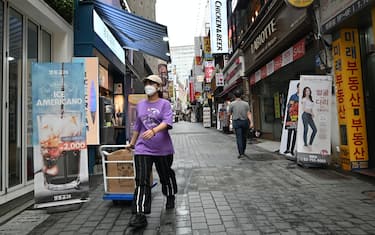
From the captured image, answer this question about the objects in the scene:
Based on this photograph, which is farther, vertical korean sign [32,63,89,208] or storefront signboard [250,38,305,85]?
storefront signboard [250,38,305,85]

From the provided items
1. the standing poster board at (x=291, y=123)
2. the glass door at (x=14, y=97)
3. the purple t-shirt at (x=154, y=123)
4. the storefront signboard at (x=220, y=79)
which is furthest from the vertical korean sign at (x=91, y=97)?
the storefront signboard at (x=220, y=79)

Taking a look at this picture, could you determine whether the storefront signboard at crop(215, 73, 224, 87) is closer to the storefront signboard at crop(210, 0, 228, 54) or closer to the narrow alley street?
the storefront signboard at crop(210, 0, 228, 54)

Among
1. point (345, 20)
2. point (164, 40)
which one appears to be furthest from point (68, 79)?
point (164, 40)

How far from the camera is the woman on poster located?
7031mm

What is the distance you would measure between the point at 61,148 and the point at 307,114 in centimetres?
514

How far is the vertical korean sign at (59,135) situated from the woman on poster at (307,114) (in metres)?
4.75

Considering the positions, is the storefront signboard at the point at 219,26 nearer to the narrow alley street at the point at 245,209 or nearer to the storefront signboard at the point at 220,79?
the storefront signboard at the point at 220,79

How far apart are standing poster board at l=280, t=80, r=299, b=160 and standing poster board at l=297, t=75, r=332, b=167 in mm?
773

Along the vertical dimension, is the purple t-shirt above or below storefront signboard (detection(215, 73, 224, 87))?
below

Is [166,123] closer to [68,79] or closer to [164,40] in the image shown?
[68,79]

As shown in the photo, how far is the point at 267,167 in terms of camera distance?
7566 millimetres

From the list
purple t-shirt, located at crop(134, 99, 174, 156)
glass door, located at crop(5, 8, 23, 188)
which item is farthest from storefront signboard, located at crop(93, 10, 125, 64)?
purple t-shirt, located at crop(134, 99, 174, 156)

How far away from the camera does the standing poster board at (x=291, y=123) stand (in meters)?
7.97

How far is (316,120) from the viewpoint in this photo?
23.0 feet
